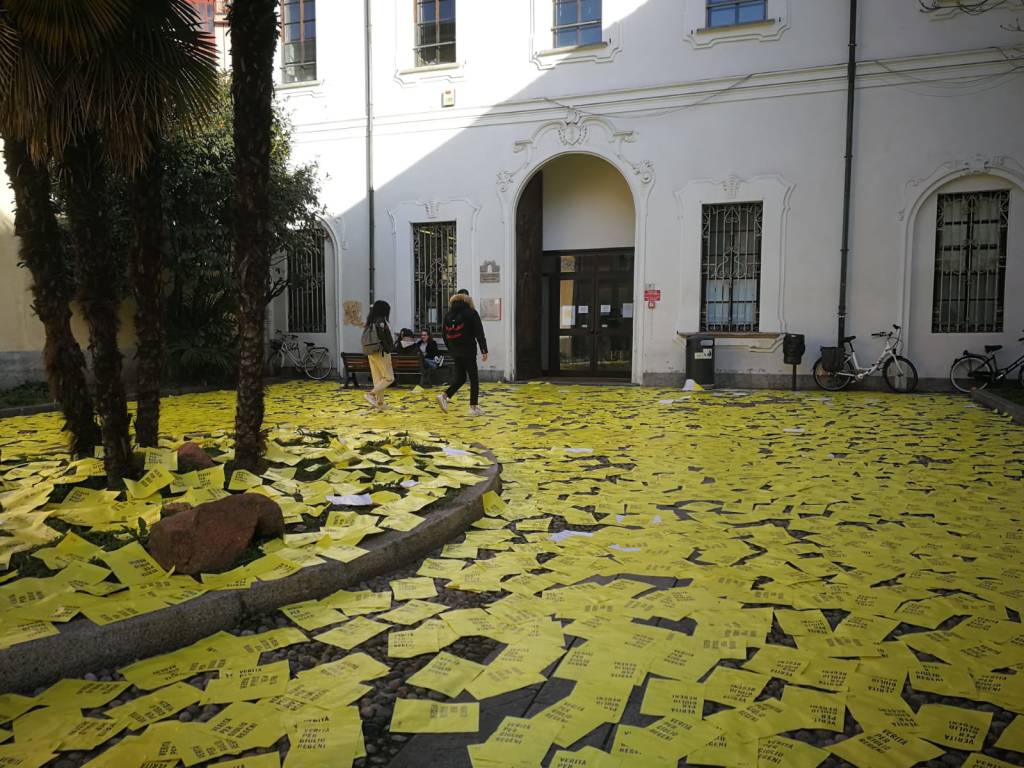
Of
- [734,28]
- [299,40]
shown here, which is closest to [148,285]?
[734,28]

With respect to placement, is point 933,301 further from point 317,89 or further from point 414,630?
point 317,89

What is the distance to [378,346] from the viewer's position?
1079 centimetres

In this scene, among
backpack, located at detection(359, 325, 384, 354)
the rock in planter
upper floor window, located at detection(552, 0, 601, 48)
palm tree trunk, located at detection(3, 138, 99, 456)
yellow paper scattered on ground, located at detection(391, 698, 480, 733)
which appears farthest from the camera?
upper floor window, located at detection(552, 0, 601, 48)

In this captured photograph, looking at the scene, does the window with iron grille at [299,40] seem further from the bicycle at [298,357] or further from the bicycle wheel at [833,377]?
the bicycle wheel at [833,377]

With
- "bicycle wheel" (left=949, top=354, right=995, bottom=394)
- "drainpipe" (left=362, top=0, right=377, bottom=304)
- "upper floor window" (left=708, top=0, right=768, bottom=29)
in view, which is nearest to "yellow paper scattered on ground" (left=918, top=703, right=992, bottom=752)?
"bicycle wheel" (left=949, top=354, right=995, bottom=394)

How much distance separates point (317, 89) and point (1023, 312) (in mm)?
15900

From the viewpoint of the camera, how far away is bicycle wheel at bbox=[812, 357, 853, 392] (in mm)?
13430

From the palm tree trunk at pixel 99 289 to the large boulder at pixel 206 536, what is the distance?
1654 millimetres

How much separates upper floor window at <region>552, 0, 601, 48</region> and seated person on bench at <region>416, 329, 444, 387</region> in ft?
23.6

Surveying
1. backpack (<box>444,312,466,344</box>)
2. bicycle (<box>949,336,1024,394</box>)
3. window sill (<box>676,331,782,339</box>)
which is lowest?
bicycle (<box>949,336,1024,394</box>)

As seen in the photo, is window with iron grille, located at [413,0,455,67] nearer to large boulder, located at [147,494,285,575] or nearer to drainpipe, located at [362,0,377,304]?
drainpipe, located at [362,0,377,304]

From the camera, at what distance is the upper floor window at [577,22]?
1509 centimetres

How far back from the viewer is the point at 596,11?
15062mm

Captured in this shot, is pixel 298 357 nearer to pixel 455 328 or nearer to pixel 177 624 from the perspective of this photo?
pixel 455 328
